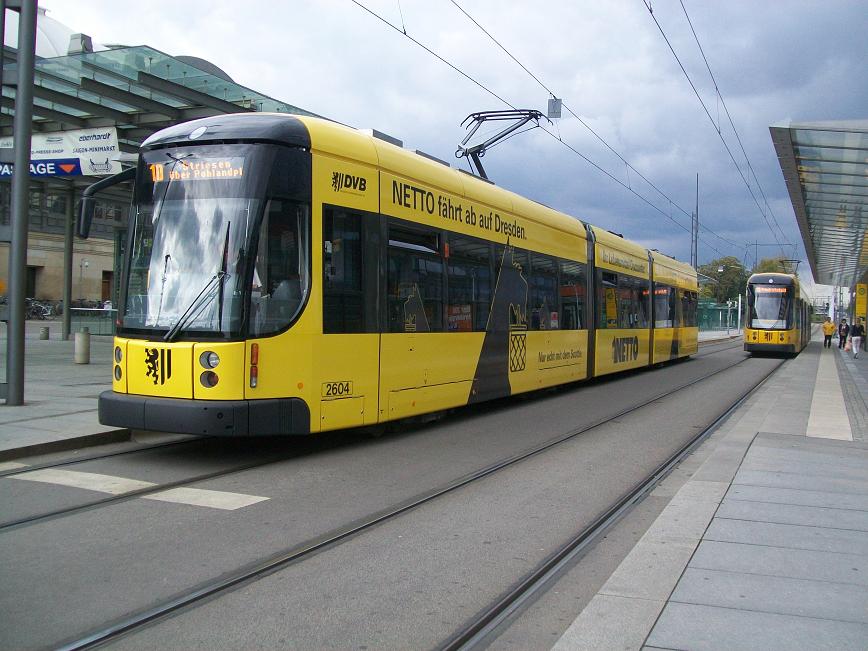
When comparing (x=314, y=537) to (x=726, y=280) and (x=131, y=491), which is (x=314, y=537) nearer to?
(x=131, y=491)

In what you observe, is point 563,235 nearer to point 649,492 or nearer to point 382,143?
point 382,143

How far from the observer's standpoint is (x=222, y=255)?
764 cm

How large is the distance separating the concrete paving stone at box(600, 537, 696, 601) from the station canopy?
12817 mm

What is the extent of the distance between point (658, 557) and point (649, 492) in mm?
2191

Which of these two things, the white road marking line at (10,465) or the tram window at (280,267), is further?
the tram window at (280,267)

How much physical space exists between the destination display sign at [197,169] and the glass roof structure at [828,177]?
12235 mm

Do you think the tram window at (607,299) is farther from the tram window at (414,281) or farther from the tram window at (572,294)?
the tram window at (414,281)

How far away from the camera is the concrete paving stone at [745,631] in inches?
147

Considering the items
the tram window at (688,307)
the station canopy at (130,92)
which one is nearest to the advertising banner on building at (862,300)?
the tram window at (688,307)

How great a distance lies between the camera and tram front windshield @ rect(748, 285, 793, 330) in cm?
3175

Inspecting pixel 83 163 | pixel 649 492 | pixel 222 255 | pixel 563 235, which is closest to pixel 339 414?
pixel 222 255

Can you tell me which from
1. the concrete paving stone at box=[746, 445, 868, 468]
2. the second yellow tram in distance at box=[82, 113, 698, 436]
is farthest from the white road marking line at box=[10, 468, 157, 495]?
the concrete paving stone at box=[746, 445, 868, 468]

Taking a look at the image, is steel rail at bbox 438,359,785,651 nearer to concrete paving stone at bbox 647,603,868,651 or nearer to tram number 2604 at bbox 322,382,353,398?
concrete paving stone at bbox 647,603,868,651

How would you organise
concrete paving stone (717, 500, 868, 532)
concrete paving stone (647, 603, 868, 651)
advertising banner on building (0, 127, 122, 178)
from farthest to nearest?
advertising banner on building (0, 127, 122, 178)
concrete paving stone (717, 500, 868, 532)
concrete paving stone (647, 603, 868, 651)
